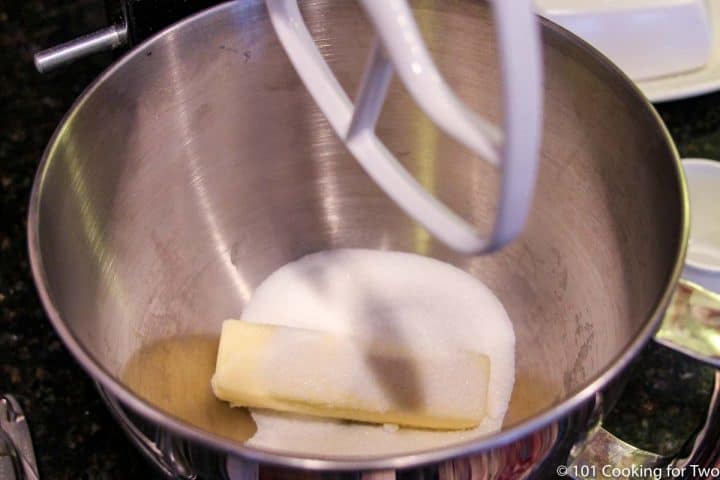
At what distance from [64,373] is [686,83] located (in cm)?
56

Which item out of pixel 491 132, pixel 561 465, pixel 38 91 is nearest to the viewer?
pixel 491 132

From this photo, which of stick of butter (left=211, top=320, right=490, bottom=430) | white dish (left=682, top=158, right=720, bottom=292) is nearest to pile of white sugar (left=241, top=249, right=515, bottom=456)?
stick of butter (left=211, top=320, right=490, bottom=430)

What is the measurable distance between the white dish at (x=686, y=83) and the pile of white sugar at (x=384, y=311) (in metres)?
0.26

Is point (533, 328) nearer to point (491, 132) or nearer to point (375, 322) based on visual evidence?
point (375, 322)

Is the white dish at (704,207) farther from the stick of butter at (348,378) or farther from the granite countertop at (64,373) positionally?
the stick of butter at (348,378)

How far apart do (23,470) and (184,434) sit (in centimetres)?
23

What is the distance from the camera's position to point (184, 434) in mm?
329

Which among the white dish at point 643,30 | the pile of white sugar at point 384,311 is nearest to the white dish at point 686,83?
the white dish at point 643,30

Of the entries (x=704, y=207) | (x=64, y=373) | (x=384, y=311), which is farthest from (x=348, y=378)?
(x=704, y=207)

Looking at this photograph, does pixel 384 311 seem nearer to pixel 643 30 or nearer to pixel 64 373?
pixel 64 373

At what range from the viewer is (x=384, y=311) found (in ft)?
1.86

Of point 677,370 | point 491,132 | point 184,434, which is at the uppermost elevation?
point 491,132

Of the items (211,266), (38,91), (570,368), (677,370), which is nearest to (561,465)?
(570,368)

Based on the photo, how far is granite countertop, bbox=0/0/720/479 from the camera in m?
0.53
